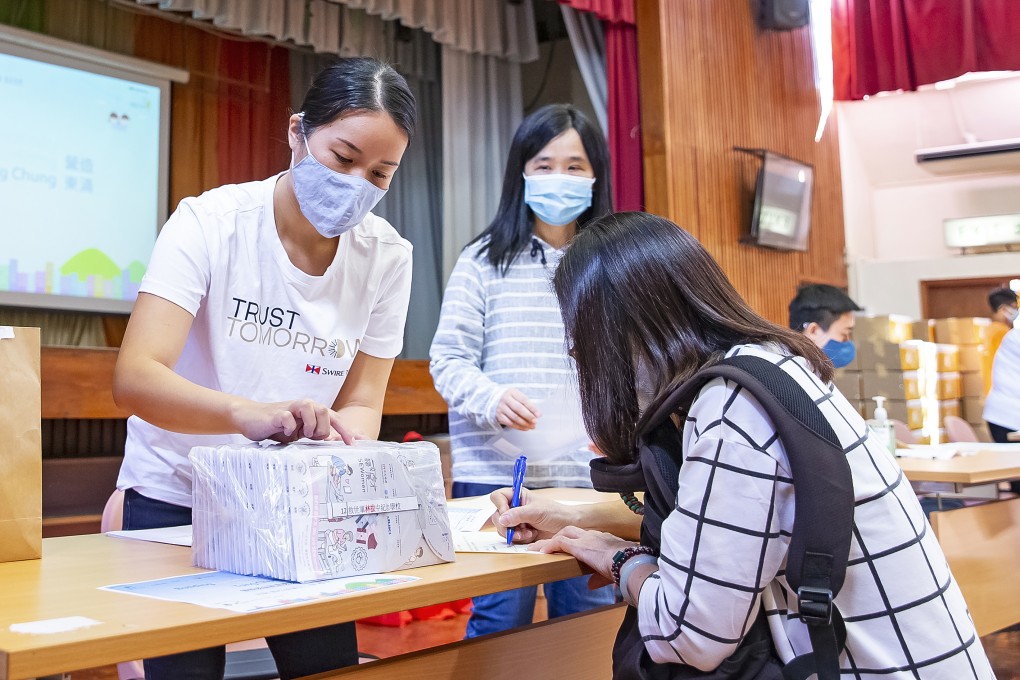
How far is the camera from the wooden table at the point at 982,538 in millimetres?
2441

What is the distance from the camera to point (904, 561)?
3.23ft

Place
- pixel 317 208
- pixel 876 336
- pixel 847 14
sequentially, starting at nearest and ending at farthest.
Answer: pixel 317 208
pixel 876 336
pixel 847 14

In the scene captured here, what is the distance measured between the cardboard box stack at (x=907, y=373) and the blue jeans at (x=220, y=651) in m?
4.47

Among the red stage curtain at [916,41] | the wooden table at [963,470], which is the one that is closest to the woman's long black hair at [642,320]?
the wooden table at [963,470]

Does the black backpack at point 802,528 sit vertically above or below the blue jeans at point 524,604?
above

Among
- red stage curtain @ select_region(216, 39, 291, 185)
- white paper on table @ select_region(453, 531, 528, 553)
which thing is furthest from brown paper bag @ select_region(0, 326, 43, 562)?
red stage curtain @ select_region(216, 39, 291, 185)

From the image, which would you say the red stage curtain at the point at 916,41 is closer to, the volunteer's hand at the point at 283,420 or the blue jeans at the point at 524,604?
the blue jeans at the point at 524,604

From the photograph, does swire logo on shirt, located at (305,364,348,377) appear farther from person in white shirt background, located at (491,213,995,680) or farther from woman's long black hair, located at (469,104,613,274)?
woman's long black hair, located at (469,104,613,274)

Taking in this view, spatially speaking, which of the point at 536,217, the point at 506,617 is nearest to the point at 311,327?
the point at 506,617

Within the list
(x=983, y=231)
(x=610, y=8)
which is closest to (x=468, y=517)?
(x=610, y=8)

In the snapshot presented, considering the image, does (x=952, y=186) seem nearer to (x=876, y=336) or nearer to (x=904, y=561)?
(x=876, y=336)

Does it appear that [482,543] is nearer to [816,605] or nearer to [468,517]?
[468,517]

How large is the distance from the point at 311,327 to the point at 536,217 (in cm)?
76

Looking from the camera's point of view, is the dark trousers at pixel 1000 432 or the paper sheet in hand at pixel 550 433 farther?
the dark trousers at pixel 1000 432
